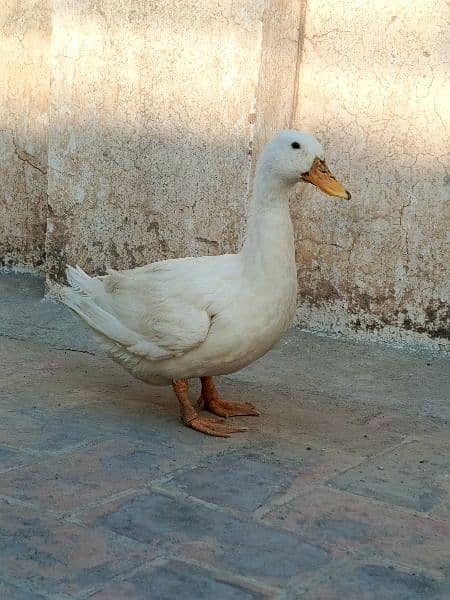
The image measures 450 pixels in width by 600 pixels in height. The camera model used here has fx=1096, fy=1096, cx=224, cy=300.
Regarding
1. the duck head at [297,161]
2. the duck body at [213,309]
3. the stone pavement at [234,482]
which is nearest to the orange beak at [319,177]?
the duck head at [297,161]

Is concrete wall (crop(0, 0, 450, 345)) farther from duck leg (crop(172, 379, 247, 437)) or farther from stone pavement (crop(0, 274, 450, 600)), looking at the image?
duck leg (crop(172, 379, 247, 437))

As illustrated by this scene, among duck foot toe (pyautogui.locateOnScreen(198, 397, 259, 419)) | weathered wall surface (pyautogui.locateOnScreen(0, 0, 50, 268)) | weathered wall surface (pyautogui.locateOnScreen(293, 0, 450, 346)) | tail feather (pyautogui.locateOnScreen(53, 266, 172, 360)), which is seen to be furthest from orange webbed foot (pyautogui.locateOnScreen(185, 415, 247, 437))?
weathered wall surface (pyautogui.locateOnScreen(0, 0, 50, 268))

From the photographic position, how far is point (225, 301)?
164 inches

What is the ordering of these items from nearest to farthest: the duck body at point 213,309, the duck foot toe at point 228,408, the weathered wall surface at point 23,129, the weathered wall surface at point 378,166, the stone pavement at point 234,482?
the stone pavement at point 234,482
the duck body at point 213,309
the duck foot toe at point 228,408
the weathered wall surface at point 378,166
the weathered wall surface at point 23,129

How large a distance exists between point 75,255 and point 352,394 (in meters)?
2.03

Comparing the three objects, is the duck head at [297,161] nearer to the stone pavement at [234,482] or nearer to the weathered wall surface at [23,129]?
the stone pavement at [234,482]

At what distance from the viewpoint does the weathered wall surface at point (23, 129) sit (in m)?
6.69

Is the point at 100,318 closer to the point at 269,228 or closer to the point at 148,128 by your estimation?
the point at 269,228

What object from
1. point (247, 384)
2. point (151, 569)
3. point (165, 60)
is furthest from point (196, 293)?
point (165, 60)

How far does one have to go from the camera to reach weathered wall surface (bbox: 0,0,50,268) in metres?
6.69

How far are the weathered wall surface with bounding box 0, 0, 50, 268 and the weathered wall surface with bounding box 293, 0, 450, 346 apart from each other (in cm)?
180

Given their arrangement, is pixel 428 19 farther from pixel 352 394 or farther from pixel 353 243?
pixel 352 394

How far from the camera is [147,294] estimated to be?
173 inches

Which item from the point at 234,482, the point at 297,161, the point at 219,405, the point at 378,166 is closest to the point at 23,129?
the point at 378,166
